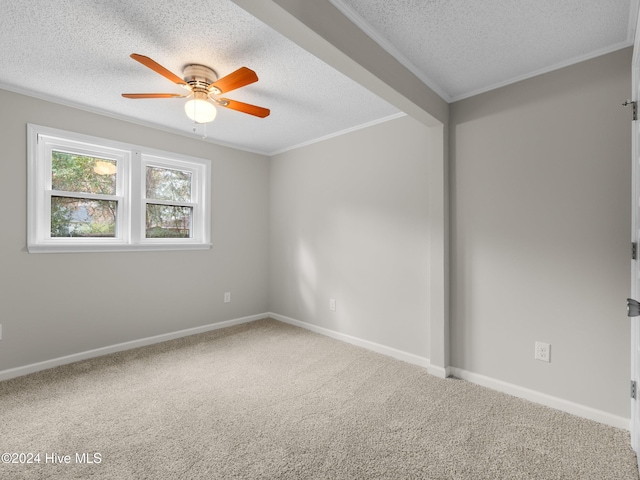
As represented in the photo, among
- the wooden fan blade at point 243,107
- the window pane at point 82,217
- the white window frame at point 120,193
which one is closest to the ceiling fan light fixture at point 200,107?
the wooden fan blade at point 243,107

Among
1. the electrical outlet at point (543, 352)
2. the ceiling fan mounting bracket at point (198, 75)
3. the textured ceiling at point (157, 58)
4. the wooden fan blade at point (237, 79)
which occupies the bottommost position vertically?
the electrical outlet at point (543, 352)

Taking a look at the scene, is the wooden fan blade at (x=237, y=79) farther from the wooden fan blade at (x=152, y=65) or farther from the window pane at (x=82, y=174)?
the window pane at (x=82, y=174)

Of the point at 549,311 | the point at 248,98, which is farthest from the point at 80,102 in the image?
the point at 549,311

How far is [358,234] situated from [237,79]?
1917 mm

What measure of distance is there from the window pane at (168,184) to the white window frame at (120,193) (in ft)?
0.20

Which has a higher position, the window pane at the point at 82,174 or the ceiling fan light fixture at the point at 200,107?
the ceiling fan light fixture at the point at 200,107

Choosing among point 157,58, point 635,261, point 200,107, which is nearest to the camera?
point 635,261

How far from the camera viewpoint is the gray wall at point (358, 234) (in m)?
2.89

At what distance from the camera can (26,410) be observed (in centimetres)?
206

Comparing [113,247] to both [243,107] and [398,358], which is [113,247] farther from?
[398,358]

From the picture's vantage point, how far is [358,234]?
335cm

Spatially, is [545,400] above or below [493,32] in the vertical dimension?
below

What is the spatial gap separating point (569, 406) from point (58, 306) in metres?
4.02

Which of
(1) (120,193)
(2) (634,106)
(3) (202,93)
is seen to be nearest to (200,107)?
(3) (202,93)
